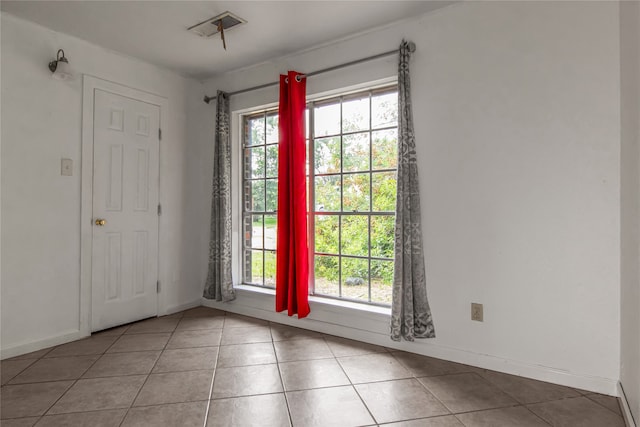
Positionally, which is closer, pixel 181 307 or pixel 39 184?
pixel 39 184

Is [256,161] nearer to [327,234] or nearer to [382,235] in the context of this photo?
[327,234]

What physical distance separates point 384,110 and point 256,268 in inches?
79.6

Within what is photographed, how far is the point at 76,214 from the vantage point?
9.33 ft

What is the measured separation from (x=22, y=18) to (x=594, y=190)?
402 cm

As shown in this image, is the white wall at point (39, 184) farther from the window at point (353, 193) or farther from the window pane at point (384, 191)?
the window pane at point (384, 191)

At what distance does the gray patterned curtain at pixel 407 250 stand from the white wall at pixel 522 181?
0.09m

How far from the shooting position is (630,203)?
66.9 inches

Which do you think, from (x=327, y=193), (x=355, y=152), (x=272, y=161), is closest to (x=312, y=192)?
(x=327, y=193)

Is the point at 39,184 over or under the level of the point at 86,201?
over

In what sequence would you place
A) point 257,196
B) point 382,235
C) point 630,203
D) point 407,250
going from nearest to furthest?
point 630,203
point 407,250
point 382,235
point 257,196

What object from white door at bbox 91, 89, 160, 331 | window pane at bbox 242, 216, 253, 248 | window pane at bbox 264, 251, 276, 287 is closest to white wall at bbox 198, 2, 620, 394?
window pane at bbox 264, 251, 276, 287

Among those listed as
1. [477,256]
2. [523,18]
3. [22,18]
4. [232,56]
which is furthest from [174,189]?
[523,18]

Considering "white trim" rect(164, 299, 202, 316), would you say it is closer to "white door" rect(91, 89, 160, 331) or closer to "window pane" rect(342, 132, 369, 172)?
"white door" rect(91, 89, 160, 331)

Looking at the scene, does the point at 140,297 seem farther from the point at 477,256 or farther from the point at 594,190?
the point at 594,190
